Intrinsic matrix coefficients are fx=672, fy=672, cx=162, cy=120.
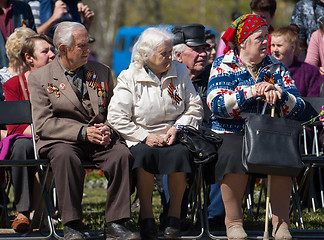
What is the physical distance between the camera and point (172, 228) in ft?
18.2

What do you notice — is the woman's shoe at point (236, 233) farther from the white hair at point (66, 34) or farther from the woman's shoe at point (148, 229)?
the white hair at point (66, 34)

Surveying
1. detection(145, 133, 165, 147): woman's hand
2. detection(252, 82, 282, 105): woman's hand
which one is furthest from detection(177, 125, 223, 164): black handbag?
detection(252, 82, 282, 105): woman's hand

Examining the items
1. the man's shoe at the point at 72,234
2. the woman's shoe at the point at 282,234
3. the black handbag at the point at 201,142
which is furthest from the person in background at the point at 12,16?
the woman's shoe at the point at 282,234

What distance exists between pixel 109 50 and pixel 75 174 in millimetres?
34588

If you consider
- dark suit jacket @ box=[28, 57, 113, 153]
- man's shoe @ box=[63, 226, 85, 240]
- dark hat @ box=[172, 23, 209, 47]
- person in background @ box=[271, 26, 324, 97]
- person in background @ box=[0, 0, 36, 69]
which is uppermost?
person in background @ box=[0, 0, 36, 69]

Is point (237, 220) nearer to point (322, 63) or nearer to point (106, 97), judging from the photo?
point (106, 97)

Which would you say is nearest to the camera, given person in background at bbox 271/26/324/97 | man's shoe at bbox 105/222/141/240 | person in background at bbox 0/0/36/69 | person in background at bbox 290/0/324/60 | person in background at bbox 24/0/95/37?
man's shoe at bbox 105/222/141/240

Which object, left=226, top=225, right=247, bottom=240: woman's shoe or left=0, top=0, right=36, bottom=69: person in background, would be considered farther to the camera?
left=0, top=0, right=36, bottom=69: person in background

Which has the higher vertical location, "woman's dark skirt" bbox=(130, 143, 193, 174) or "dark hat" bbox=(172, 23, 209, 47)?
"dark hat" bbox=(172, 23, 209, 47)

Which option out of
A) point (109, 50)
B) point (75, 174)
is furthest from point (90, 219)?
point (109, 50)

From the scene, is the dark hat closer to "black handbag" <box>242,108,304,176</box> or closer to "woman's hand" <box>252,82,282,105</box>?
"woman's hand" <box>252,82,282,105</box>

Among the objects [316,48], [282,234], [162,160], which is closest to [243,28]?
[162,160]

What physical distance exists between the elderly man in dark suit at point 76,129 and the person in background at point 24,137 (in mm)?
325

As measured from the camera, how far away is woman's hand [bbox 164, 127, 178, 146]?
18.6ft
